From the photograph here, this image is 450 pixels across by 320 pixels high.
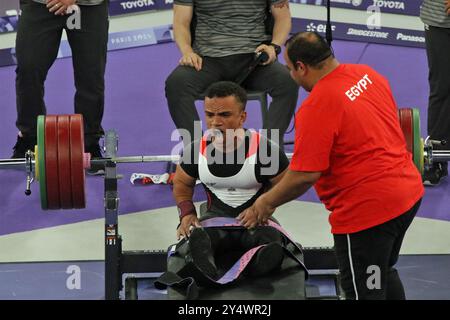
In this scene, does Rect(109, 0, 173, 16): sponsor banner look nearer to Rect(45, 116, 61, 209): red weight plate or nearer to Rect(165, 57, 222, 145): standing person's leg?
Rect(165, 57, 222, 145): standing person's leg

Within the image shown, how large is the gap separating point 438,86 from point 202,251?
9.23 ft

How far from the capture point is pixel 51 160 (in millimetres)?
4703

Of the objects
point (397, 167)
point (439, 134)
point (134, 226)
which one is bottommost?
point (134, 226)

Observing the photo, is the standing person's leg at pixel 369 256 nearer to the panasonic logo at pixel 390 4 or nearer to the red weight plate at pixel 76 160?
the red weight plate at pixel 76 160

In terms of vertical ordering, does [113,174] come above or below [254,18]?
below

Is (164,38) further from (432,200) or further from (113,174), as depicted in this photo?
(113,174)

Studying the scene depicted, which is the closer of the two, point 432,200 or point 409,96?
point 432,200

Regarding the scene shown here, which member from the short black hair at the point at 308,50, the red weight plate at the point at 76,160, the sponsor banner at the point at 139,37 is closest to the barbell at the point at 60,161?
the red weight plate at the point at 76,160

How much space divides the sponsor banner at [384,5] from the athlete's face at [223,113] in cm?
499

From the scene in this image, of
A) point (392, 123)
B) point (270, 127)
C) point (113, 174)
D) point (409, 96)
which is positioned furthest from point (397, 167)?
point (409, 96)

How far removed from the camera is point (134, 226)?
5.95 meters

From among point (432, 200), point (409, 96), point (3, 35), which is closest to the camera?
point (432, 200)
